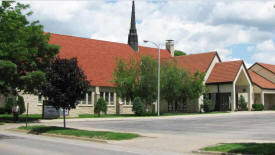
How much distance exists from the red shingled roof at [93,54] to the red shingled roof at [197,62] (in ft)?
23.6

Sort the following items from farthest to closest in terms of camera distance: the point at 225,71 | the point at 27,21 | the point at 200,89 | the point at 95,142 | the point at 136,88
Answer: the point at 225,71, the point at 200,89, the point at 136,88, the point at 27,21, the point at 95,142

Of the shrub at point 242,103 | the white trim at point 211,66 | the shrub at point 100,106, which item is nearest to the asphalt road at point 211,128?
the shrub at point 100,106

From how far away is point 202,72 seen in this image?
4741cm

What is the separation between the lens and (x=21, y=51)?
28719mm

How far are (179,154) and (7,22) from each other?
17859mm

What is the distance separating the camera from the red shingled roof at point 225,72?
49.1 m

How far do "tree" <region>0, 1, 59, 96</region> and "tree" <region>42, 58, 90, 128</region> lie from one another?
5.89m

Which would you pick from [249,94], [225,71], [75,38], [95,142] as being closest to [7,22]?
[95,142]

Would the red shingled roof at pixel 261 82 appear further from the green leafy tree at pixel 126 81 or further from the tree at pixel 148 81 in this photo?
the green leafy tree at pixel 126 81

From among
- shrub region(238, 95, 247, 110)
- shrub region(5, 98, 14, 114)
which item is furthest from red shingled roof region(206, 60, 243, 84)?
shrub region(5, 98, 14, 114)

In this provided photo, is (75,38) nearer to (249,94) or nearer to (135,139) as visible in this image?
(249,94)

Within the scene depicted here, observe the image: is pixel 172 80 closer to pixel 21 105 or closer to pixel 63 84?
pixel 21 105

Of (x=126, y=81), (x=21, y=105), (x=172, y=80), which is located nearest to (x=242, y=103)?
(x=172, y=80)

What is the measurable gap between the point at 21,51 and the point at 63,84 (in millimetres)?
8375
